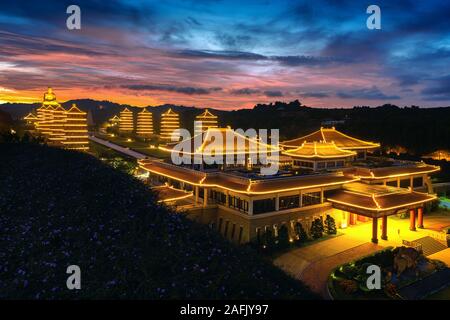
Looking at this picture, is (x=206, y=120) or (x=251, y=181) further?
(x=206, y=120)

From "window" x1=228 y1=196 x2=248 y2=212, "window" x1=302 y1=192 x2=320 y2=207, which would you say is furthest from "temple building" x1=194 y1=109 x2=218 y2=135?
"window" x1=228 y1=196 x2=248 y2=212

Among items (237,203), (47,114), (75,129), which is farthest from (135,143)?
(237,203)

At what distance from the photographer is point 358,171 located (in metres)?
34.0

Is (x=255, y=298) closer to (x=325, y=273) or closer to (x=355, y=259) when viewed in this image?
(x=325, y=273)

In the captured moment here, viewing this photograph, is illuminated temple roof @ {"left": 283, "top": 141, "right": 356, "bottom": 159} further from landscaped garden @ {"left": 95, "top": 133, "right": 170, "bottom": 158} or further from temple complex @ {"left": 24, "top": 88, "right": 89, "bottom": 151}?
landscaped garden @ {"left": 95, "top": 133, "right": 170, "bottom": 158}

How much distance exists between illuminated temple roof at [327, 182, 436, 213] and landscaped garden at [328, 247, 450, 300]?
415 centimetres

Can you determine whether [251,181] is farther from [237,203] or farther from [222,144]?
[222,144]

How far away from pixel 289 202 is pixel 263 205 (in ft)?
8.06

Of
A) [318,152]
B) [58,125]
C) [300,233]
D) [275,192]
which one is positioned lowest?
[300,233]

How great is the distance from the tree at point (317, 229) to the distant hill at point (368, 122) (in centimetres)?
5313

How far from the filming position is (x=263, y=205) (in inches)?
999

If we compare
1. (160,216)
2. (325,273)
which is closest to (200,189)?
(325,273)
